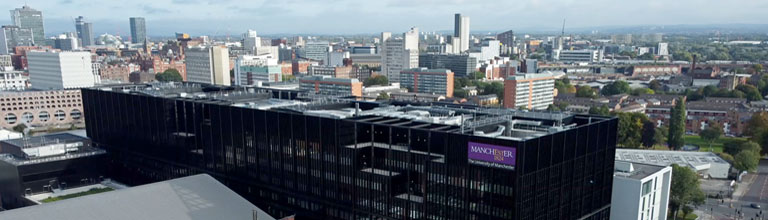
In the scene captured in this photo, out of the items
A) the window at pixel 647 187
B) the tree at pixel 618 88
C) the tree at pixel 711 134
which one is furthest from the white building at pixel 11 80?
the tree at pixel 618 88

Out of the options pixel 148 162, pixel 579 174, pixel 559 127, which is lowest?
pixel 148 162

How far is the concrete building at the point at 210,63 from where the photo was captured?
19200 cm

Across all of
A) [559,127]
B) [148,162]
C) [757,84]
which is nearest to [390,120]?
[559,127]

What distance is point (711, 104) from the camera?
14275 cm

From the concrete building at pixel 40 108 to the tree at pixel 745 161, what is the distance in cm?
15688

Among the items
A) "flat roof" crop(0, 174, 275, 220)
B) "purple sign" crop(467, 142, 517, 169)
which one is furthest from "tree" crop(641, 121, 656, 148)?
"flat roof" crop(0, 174, 275, 220)

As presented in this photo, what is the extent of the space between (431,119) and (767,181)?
251 feet

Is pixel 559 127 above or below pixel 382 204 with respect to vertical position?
above

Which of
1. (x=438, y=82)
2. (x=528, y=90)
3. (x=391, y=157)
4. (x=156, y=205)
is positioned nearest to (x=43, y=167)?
(x=156, y=205)

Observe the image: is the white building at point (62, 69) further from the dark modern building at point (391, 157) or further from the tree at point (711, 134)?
the tree at point (711, 134)

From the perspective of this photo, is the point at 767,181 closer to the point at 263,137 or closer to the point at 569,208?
the point at 569,208

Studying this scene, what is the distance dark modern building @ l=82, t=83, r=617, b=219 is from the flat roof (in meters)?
5.71

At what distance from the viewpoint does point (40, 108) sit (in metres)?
146

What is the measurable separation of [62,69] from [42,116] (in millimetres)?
20438
